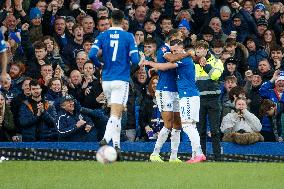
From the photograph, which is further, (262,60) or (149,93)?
(262,60)

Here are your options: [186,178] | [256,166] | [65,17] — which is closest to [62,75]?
[65,17]

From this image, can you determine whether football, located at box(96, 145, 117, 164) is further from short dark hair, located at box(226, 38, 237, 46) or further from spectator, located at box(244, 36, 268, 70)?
spectator, located at box(244, 36, 268, 70)

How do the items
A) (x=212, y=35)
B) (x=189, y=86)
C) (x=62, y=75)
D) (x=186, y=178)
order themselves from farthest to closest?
(x=212, y=35) → (x=62, y=75) → (x=189, y=86) → (x=186, y=178)

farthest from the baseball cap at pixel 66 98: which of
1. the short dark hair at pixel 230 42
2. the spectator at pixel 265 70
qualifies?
the spectator at pixel 265 70

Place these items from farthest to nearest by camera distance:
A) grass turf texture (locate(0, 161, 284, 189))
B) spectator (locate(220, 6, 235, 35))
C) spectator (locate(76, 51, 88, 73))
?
1. spectator (locate(220, 6, 235, 35))
2. spectator (locate(76, 51, 88, 73))
3. grass turf texture (locate(0, 161, 284, 189))

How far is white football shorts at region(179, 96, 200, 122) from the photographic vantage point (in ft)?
59.4

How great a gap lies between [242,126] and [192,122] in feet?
8.41

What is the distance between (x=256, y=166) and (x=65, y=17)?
9.29 meters

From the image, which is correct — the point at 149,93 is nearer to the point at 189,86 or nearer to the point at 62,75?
the point at 62,75

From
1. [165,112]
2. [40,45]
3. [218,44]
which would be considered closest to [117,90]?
[165,112]

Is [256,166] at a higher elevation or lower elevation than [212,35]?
lower

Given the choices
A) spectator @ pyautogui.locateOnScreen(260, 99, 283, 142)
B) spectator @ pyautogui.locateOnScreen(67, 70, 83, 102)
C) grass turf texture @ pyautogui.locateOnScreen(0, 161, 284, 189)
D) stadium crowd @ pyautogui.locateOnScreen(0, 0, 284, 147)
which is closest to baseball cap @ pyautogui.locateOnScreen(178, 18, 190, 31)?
stadium crowd @ pyautogui.locateOnScreen(0, 0, 284, 147)

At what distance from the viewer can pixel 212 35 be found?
24469 mm

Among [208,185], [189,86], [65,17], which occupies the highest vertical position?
[65,17]
